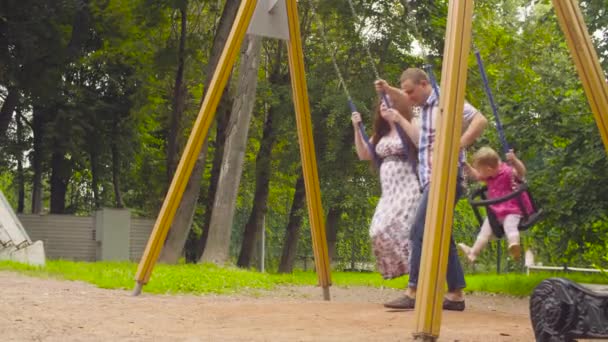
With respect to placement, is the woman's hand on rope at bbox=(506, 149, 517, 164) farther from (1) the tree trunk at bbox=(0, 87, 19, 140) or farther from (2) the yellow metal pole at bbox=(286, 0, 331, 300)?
(1) the tree trunk at bbox=(0, 87, 19, 140)

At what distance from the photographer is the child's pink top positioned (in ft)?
25.2

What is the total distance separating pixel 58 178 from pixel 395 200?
73.6 ft

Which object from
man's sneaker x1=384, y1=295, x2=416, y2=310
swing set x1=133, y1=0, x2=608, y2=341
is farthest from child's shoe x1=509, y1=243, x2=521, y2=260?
swing set x1=133, y1=0, x2=608, y2=341

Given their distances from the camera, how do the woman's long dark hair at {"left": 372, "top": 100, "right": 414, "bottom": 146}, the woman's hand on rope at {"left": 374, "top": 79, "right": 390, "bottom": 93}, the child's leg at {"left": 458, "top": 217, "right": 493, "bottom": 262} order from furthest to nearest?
the woman's long dark hair at {"left": 372, "top": 100, "right": 414, "bottom": 146} < the child's leg at {"left": 458, "top": 217, "right": 493, "bottom": 262} < the woman's hand on rope at {"left": 374, "top": 79, "right": 390, "bottom": 93}

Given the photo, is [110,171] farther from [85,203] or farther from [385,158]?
[385,158]

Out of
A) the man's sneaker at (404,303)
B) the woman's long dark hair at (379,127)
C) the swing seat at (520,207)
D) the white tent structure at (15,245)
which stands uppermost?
the woman's long dark hair at (379,127)

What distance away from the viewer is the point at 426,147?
24.9ft

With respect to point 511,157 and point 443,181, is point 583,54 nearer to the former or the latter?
point 511,157

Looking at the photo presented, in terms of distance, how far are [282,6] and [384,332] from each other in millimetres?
4432

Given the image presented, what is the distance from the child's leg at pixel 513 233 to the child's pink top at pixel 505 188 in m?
0.04

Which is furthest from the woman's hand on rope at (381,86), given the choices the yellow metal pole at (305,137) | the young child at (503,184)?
the yellow metal pole at (305,137)

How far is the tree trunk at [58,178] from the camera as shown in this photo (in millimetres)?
28781

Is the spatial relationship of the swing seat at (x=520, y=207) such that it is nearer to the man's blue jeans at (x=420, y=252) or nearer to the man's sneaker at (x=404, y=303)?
the man's blue jeans at (x=420, y=252)

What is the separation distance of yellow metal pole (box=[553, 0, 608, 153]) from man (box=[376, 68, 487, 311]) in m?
0.84
